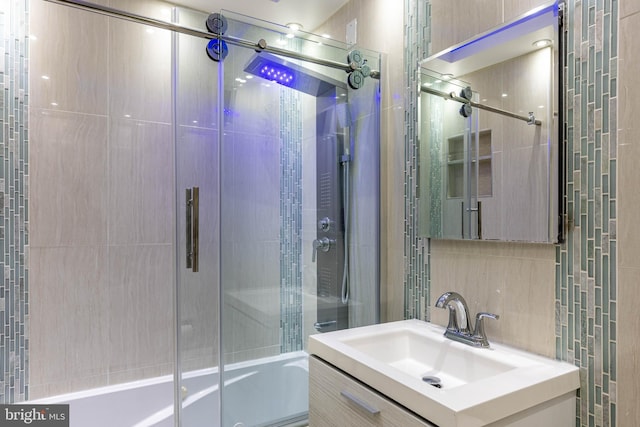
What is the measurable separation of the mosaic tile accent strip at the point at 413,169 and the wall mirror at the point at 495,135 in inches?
2.4

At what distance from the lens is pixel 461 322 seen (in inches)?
51.7

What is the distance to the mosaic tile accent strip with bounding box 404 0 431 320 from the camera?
159 centimetres

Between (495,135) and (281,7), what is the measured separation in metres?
1.56

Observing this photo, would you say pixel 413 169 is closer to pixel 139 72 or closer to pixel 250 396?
pixel 250 396

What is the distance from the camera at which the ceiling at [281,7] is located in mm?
2123

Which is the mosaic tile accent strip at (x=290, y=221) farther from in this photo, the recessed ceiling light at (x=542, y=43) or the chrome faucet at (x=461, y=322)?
the recessed ceiling light at (x=542, y=43)

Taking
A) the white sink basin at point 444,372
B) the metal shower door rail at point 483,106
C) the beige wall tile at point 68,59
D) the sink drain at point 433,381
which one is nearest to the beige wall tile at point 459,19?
the metal shower door rail at point 483,106

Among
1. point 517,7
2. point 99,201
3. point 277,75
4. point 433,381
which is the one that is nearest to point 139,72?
point 99,201

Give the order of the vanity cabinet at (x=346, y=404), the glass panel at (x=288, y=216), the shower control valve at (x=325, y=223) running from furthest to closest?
the shower control valve at (x=325, y=223) < the glass panel at (x=288, y=216) < the vanity cabinet at (x=346, y=404)

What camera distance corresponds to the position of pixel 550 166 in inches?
43.4

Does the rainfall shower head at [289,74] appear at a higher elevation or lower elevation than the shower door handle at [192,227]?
higher

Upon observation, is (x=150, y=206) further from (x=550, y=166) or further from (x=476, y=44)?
(x=550, y=166)

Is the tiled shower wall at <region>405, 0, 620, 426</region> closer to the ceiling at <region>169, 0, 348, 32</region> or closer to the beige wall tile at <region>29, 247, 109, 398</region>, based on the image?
the ceiling at <region>169, 0, 348, 32</region>

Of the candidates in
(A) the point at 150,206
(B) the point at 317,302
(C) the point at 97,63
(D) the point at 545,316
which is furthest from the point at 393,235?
(C) the point at 97,63
